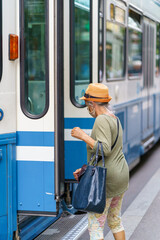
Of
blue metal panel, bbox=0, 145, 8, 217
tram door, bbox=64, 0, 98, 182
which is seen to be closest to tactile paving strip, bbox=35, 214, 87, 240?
tram door, bbox=64, 0, 98, 182

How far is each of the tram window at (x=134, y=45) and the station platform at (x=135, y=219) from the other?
1680mm

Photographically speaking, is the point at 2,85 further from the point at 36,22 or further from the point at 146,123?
the point at 146,123

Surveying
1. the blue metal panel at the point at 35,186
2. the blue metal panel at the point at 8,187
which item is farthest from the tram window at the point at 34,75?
Result: the blue metal panel at the point at 35,186

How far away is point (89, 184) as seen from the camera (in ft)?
13.1

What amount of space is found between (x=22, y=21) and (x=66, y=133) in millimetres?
1282

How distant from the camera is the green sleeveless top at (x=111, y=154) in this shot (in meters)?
4.02

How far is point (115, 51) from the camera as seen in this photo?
23.9 ft

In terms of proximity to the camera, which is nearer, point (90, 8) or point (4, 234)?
point (4, 234)

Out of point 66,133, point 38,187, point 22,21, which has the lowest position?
point 38,187

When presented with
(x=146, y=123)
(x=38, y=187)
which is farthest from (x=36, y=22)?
(x=146, y=123)

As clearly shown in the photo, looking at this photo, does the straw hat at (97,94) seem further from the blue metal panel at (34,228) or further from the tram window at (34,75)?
the blue metal panel at (34,228)

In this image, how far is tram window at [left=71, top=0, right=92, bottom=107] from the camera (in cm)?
533

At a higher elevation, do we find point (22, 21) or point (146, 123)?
point (22, 21)

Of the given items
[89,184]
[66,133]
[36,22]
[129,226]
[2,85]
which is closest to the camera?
[89,184]
